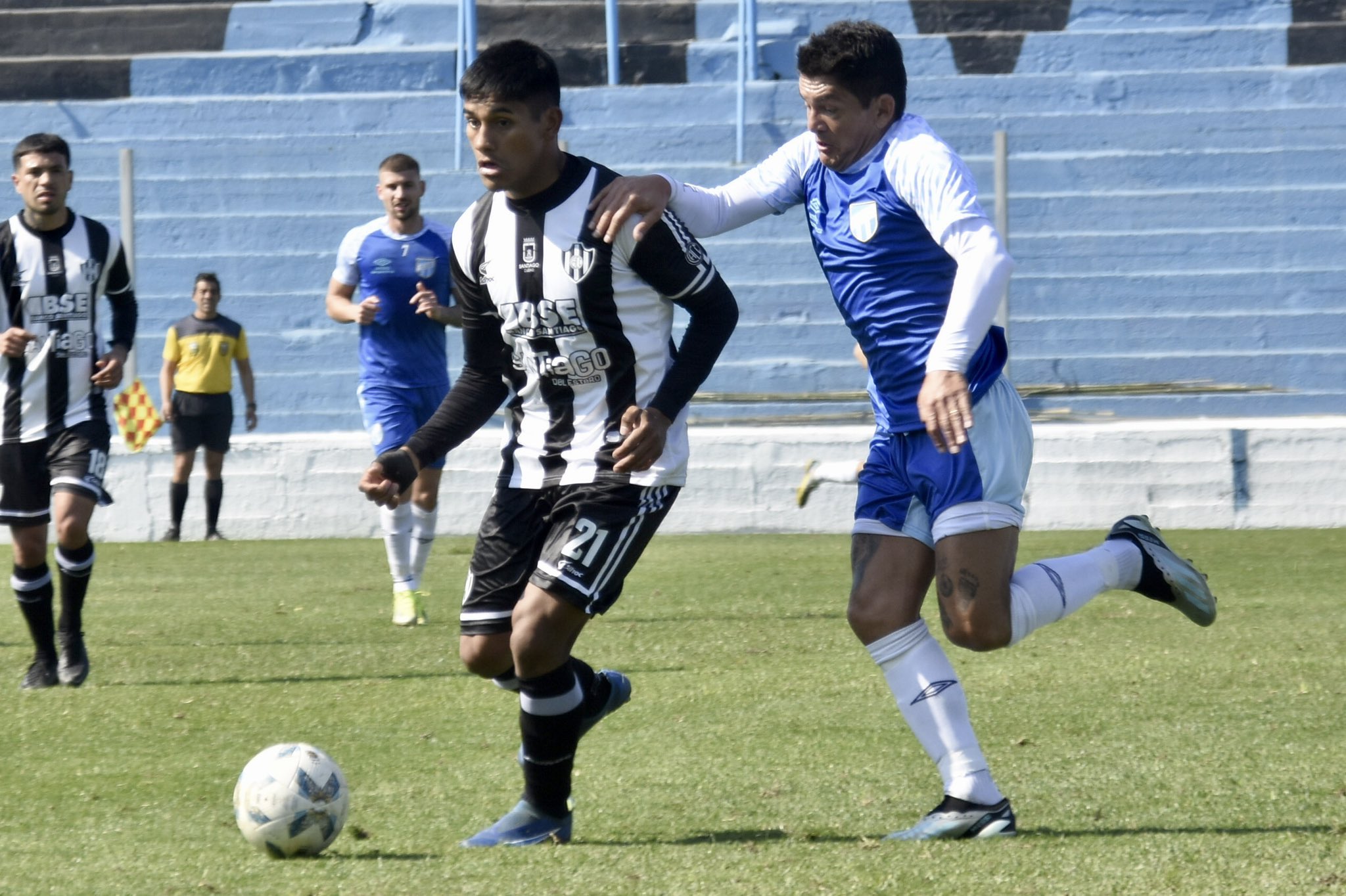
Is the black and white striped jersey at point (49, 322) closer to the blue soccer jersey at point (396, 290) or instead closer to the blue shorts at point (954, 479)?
the blue soccer jersey at point (396, 290)

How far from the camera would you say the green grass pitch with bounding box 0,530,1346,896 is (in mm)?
4035

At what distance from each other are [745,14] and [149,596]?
9644 mm

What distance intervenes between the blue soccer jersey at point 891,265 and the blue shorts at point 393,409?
4764mm

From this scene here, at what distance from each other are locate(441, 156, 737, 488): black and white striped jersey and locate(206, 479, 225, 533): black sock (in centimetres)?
993

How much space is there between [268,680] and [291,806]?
3.18m

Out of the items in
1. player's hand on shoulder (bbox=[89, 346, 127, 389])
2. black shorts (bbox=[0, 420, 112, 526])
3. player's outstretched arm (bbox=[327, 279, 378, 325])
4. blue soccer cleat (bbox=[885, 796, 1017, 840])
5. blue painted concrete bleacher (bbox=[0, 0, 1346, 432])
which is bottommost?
blue soccer cleat (bbox=[885, 796, 1017, 840])

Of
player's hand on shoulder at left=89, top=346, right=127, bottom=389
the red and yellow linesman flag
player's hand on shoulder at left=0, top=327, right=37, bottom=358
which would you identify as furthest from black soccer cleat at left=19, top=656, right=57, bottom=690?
the red and yellow linesman flag

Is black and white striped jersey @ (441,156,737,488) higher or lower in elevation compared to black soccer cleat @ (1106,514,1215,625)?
higher

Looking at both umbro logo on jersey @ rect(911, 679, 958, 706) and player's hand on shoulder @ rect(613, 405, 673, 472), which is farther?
umbro logo on jersey @ rect(911, 679, 958, 706)

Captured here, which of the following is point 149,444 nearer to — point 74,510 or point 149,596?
point 149,596

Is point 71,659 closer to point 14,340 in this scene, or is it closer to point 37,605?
point 37,605

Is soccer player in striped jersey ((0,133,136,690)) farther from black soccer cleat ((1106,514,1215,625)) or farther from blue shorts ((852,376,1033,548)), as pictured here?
black soccer cleat ((1106,514,1215,625))

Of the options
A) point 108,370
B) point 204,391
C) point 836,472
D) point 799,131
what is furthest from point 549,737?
point 799,131

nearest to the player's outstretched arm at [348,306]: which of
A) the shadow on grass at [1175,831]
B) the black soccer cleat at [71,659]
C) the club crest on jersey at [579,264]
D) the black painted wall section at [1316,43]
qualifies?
the black soccer cleat at [71,659]
